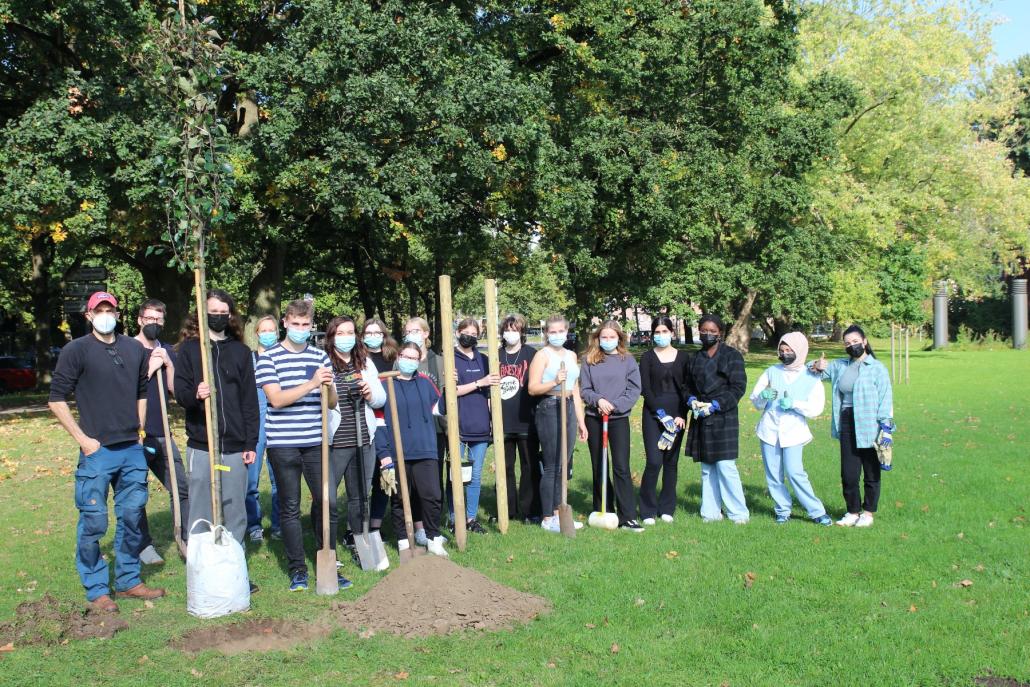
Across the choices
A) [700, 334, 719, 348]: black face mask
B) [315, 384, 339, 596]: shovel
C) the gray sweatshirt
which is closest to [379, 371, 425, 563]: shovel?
[315, 384, 339, 596]: shovel

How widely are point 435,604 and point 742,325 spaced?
121 feet

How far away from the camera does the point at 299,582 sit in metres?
7.31

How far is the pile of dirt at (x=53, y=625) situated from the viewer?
20.2 feet

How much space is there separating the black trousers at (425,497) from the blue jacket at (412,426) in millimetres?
87

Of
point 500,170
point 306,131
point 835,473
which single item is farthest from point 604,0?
point 835,473

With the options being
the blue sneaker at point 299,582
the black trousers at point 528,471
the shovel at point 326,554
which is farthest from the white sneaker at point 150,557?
the black trousers at point 528,471

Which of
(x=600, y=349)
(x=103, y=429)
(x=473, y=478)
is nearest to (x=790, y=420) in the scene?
(x=600, y=349)

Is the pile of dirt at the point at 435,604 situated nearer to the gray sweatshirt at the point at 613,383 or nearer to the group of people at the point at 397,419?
the group of people at the point at 397,419

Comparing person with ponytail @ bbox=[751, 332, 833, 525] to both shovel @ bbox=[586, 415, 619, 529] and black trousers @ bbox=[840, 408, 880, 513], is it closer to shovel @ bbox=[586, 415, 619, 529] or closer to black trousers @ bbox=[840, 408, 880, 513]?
black trousers @ bbox=[840, 408, 880, 513]

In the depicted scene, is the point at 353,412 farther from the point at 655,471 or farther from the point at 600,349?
the point at 655,471

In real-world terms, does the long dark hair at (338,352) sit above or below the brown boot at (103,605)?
above

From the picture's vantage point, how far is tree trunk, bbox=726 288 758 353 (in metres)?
39.0

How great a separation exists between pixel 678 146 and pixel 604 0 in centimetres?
494

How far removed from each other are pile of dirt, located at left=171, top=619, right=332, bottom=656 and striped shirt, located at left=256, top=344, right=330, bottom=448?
1.41 metres
